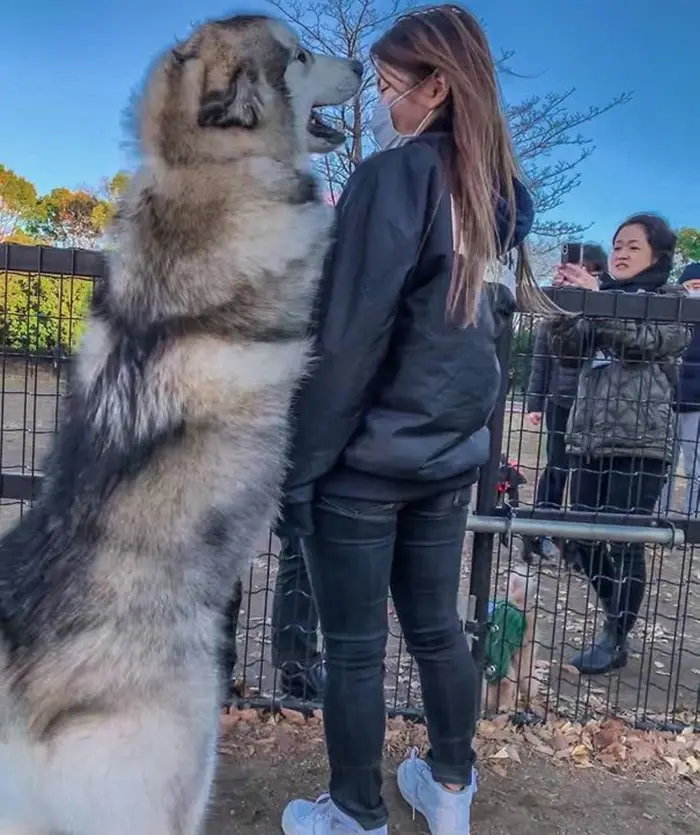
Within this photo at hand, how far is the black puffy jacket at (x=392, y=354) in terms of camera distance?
6.51 ft

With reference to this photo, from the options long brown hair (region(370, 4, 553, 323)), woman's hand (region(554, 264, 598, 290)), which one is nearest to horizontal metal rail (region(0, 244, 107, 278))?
long brown hair (region(370, 4, 553, 323))

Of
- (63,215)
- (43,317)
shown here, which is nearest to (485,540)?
(43,317)

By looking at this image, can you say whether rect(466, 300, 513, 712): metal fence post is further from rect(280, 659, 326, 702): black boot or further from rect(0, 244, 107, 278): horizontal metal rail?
rect(0, 244, 107, 278): horizontal metal rail

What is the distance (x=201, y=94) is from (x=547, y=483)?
256 centimetres

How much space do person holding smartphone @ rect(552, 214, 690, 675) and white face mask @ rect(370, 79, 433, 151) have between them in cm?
118

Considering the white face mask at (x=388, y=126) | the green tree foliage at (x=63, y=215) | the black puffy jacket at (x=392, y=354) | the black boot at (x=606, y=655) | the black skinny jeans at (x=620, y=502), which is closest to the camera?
the black puffy jacket at (x=392, y=354)

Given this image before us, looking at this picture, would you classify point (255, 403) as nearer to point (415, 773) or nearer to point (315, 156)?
point (315, 156)

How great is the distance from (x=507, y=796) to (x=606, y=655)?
4.10 feet

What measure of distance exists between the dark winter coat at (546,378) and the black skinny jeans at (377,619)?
3.74 feet

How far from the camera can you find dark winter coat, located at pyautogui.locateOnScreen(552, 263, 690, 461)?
128 inches

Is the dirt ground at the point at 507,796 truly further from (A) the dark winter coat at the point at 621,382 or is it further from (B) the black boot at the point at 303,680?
(A) the dark winter coat at the point at 621,382

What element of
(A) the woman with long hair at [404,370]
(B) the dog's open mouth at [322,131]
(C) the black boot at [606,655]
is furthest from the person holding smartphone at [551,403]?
Answer: (B) the dog's open mouth at [322,131]

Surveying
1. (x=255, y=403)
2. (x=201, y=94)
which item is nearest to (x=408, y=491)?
(x=255, y=403)

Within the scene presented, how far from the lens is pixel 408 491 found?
2189 mm
